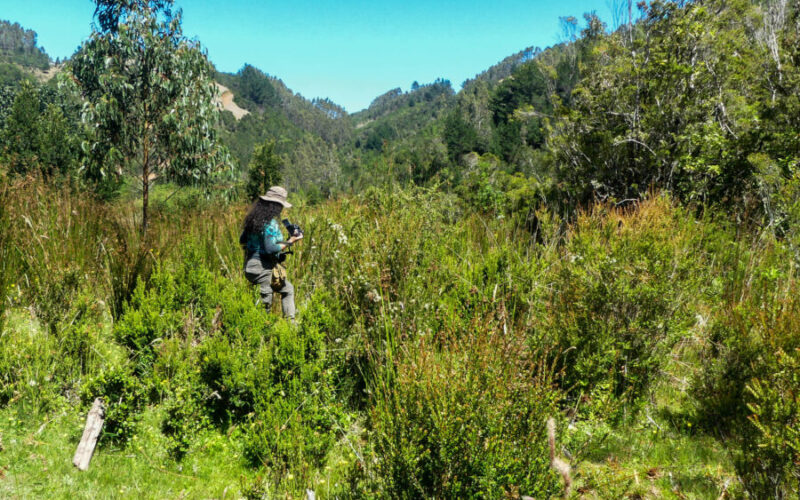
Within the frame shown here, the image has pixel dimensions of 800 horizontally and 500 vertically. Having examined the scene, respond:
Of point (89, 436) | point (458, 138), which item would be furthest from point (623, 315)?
point (458, 138)

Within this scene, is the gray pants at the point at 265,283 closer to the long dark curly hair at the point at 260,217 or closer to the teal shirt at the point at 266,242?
the teal shirt at the point at 266,242

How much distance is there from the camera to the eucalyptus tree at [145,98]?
7266mm

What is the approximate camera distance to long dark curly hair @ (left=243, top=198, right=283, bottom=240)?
4254mm

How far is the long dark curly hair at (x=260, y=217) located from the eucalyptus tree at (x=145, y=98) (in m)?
3.71

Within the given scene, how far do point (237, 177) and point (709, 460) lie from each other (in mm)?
8651

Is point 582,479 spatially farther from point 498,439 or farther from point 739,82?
point 739,82

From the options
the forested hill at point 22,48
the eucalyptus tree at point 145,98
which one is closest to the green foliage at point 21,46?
the forested hill at point 22,48

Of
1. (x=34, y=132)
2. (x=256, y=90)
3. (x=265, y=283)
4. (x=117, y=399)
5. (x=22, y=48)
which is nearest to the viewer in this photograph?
(x=117, y=399)

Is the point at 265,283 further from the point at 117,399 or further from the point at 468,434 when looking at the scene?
the point at 468,434

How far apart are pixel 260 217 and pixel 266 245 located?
0.29 m

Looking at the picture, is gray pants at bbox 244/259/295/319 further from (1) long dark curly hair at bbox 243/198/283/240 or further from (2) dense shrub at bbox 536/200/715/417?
(2) dense shrub at bbox 536/200/715/417

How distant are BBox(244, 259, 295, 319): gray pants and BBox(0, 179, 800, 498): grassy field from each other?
433 mm

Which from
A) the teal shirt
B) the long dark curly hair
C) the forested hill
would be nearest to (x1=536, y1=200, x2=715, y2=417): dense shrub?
the teal shirt

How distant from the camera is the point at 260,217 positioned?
426cm
